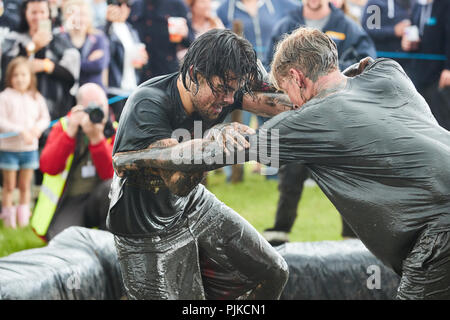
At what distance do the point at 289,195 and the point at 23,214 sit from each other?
2.40m

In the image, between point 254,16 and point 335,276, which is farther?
point 254,16

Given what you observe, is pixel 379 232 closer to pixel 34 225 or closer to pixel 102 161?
pixel 102 161

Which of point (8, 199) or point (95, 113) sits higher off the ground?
point (95, 113)

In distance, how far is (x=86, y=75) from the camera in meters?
6.51

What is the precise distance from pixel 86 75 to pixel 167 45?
0.87 meters

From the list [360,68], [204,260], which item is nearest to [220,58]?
[360,68]

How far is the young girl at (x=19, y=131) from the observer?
6.10m

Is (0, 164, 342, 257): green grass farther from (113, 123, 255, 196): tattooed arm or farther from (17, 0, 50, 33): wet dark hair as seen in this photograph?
(113, 123, 255, 196): tattooed arm

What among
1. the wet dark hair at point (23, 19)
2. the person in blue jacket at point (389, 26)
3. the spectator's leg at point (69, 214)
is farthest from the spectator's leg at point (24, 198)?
the person in blue jacket at point (389, 26)

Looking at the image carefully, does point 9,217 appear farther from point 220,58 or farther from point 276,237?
point 220,58

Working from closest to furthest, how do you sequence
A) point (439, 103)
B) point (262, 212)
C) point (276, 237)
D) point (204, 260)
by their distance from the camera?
point (204, 260)
point (276, 237)
point (262, 212)
point (439, 103)

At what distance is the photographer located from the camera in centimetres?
494

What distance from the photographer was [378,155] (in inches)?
108

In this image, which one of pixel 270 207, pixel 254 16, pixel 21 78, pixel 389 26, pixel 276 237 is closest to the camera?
pixel 276 237
